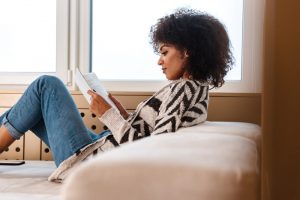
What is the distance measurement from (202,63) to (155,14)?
2.61ft

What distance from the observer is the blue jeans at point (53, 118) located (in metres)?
1.51

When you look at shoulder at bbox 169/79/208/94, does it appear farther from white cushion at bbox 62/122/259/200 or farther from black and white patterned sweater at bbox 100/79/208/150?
white cushion at bbox 62/122/259/200

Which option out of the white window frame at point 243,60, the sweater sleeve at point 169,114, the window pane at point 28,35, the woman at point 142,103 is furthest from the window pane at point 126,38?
the sweater sleeve at point 169,114

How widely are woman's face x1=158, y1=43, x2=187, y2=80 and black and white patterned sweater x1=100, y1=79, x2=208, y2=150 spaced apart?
0.29 ft

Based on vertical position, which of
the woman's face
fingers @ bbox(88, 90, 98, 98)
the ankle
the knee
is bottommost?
the ankle

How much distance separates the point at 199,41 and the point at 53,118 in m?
0.55

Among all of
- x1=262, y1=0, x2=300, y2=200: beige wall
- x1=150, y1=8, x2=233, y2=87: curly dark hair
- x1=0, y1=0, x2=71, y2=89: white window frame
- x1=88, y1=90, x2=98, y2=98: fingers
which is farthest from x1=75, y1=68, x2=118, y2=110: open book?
x1=262, y1=0, x2=300, y2=200: beige wall

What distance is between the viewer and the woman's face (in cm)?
151

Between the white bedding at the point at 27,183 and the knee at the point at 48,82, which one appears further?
the knee at the point at 48,82

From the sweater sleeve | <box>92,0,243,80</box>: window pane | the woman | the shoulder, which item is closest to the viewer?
the sweater sleeve

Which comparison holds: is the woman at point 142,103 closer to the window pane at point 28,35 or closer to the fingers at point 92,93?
the fingers at point 92,93

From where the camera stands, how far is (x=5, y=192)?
124 cm

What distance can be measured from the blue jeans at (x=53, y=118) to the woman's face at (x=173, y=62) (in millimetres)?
338

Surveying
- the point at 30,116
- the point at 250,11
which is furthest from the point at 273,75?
the point at 250,11
